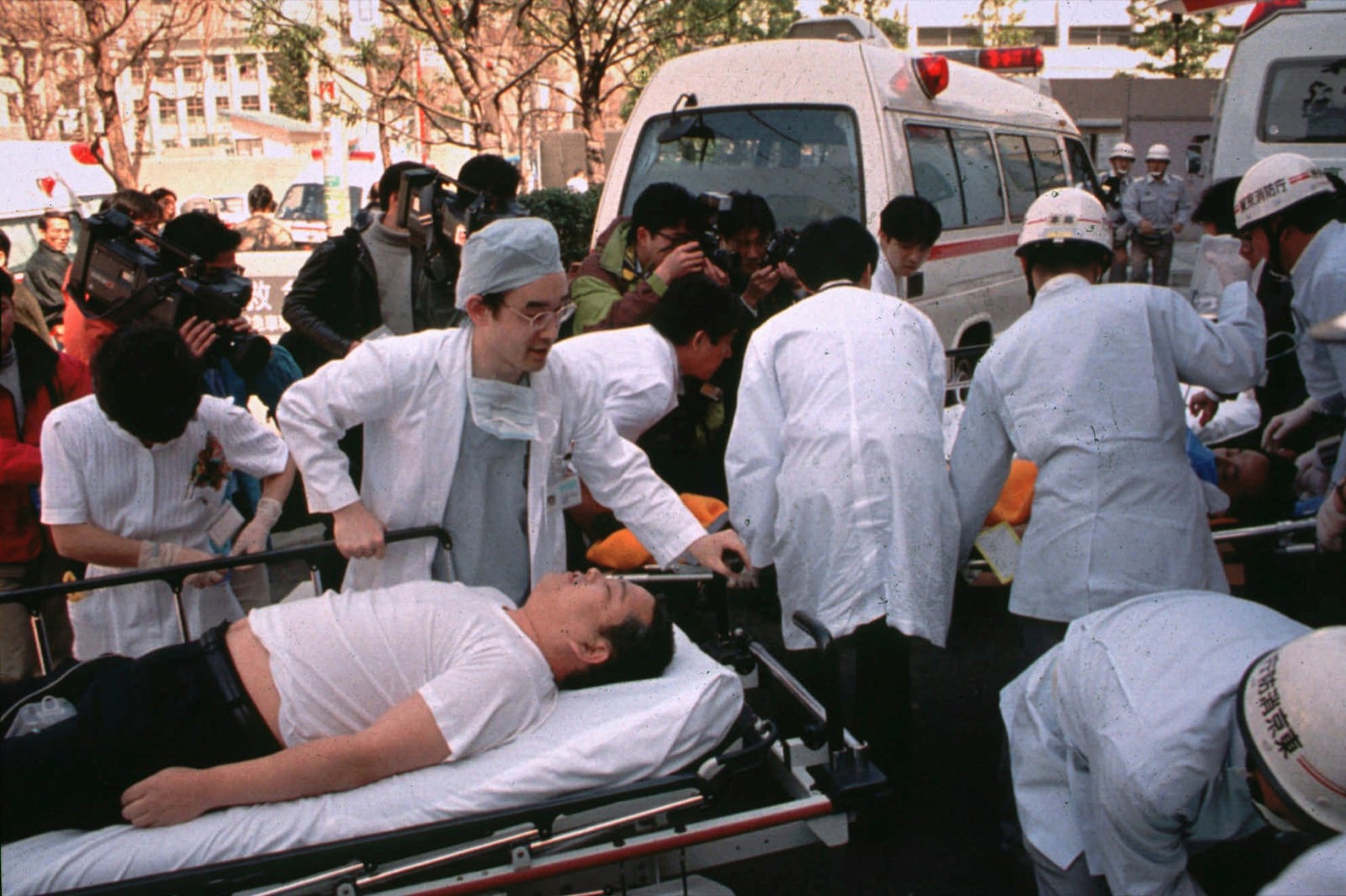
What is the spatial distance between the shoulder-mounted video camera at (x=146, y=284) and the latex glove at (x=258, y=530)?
2.60 ft

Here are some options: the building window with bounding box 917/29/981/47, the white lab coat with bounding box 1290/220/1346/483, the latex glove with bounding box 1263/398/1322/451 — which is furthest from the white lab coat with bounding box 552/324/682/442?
the building window with bounding box 917/29/981/47

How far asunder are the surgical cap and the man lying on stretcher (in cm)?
77

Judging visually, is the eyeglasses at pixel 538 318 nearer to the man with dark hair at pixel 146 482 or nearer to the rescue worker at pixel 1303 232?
the man with dark hair at pixel 146 482

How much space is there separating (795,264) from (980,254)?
3984mm

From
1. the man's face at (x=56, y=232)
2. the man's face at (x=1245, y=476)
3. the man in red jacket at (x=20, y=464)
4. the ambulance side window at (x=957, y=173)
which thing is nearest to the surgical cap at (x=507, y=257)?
the man in red jacket at (x=20, y=464)

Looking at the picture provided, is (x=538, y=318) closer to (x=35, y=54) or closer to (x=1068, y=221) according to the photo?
(x=1068, y=221)

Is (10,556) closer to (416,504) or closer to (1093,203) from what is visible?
(416,504)

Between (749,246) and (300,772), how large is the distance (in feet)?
11.0

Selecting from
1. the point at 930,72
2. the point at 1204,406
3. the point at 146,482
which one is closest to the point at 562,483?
the point at 146,482

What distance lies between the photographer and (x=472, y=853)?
2279mm

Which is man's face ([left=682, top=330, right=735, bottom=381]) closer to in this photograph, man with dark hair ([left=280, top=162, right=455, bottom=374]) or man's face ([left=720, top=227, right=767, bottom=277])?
man's face ([left=720, top=227, right=767, bottom=277])

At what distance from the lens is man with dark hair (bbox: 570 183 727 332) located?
4332 millimetres

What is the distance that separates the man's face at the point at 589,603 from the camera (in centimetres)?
285

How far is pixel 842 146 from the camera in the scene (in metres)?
6.12
